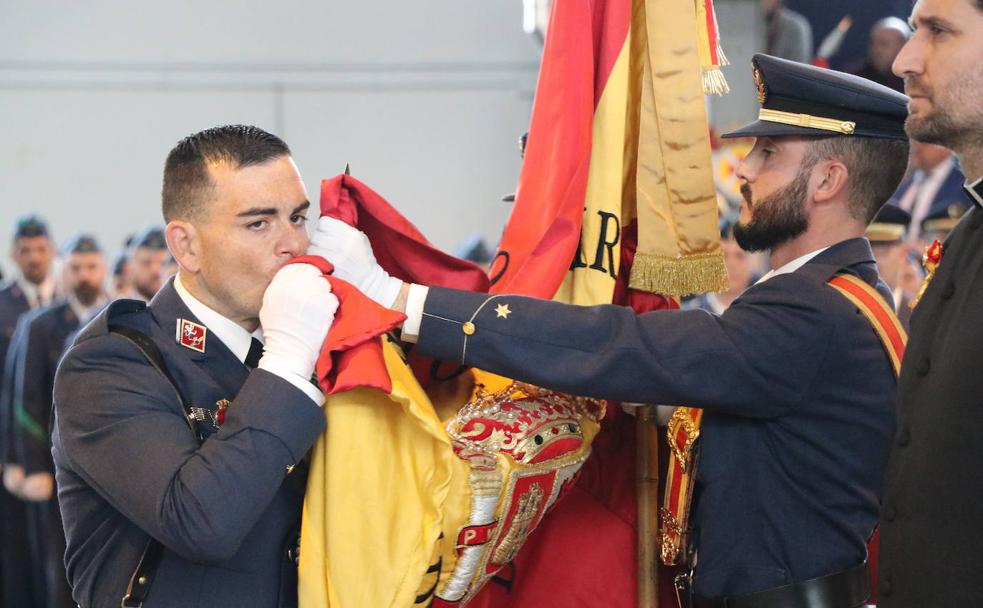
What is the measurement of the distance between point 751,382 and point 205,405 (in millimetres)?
987

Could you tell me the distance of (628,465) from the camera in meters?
2.41

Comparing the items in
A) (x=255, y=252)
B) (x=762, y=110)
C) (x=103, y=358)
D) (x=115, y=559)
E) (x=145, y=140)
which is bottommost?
(x=145, y=140)

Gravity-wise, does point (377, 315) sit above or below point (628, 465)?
above

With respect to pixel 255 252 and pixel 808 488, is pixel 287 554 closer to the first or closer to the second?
pixel 255 252

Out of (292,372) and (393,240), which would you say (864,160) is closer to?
(393,240)

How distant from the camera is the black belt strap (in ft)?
6.63

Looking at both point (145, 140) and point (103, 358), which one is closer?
point (103, 358)

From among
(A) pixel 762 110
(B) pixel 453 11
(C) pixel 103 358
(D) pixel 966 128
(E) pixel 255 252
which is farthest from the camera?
(B) pixel 453 11

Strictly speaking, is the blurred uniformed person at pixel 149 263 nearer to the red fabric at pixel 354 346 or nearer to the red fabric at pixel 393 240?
the red fabric at pixel 393 240

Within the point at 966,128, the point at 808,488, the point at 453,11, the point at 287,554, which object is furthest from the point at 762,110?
the point at 453,11

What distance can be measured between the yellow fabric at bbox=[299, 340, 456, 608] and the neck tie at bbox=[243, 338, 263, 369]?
0.26 metres

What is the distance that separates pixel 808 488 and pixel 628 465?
47 cm

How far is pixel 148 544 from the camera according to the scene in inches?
72.9

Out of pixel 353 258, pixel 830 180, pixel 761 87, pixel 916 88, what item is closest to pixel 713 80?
pixel 761 87
